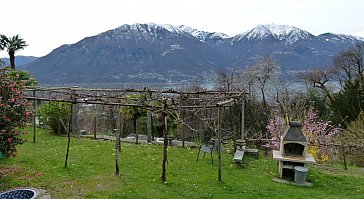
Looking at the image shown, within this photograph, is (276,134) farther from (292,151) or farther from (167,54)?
(167,54)

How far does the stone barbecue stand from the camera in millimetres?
10336

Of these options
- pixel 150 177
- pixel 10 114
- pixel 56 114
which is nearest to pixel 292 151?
pixel 150 177

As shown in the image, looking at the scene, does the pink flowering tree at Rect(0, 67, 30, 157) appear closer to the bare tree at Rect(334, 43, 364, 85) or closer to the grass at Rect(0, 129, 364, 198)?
the grass at Rect(0, 129, 364, 198)

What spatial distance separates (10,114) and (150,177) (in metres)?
4.20

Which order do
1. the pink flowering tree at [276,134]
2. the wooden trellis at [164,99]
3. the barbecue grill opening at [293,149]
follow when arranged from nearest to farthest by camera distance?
1. the wooden trellis at [164,99]
2. the barbecue grill opening at [293,149]
3. the pink flowering tree at [276,134]

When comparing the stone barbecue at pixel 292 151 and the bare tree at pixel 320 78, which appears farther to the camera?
the bare tree at pixel 320 78

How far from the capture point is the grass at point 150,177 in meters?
8.45

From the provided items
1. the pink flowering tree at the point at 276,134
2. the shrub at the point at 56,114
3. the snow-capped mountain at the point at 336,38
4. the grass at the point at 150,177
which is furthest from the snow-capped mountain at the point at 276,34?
the grass at the point at 150,177

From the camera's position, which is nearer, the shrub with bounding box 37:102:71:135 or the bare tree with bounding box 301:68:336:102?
the shrub with bounding box 37:102:71:135

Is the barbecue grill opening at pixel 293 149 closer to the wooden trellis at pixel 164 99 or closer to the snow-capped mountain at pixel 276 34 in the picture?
the wooden trellis at pixel 164 99

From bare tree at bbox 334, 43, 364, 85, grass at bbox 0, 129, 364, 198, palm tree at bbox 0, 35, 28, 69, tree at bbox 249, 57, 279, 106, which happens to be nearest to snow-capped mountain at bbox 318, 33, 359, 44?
bare tree at bbox 334, 43, 364, 85

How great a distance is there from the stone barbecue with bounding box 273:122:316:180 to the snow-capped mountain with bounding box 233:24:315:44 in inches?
4875

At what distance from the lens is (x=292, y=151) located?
10.8 meters

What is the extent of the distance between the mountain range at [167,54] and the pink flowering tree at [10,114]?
6061cm
